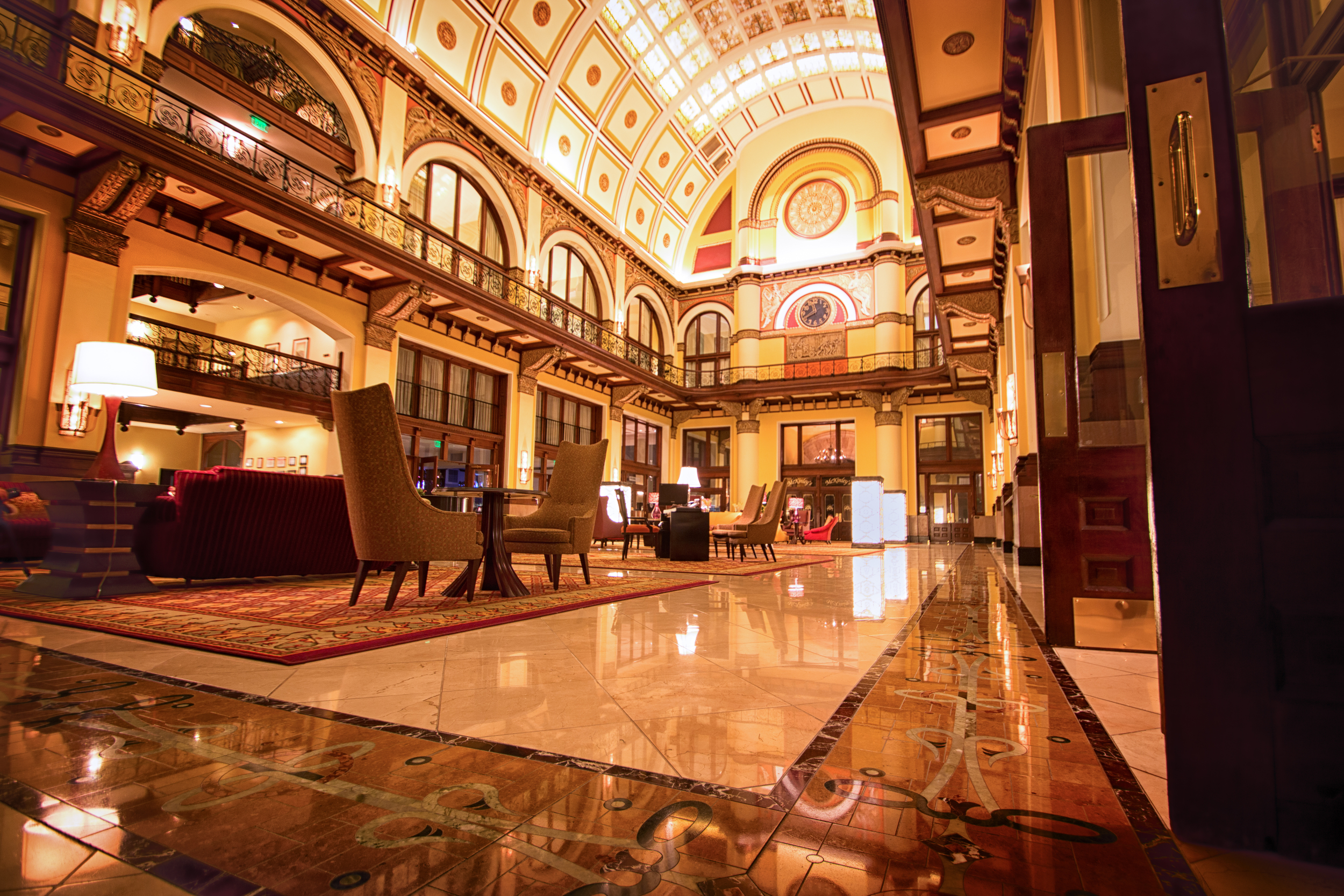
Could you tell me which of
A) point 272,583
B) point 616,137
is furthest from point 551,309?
point 272,583

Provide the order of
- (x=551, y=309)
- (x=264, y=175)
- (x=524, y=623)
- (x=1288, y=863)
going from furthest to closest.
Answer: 1. (x=551, y=309)
2. (x=264, y=175)
3. (x=524, y=623)
4. (x=1288, y=863)

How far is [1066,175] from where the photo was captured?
7.80 ft

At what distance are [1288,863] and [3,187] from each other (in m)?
9.64

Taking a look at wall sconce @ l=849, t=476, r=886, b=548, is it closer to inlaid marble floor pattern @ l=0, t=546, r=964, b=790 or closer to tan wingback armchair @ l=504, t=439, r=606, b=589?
tan wingback armchair @ l=504, t=439, r=606, b=589

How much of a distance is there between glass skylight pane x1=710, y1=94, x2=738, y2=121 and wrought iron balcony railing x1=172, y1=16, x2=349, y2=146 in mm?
Answer: 10764

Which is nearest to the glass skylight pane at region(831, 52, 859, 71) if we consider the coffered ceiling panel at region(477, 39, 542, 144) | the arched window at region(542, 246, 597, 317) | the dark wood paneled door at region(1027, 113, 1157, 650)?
the coffered ceiling panel at region(477, 39, 542, 144)

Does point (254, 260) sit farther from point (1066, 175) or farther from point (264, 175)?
point (1066, 175)

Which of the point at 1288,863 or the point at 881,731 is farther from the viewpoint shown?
the point at 881,731

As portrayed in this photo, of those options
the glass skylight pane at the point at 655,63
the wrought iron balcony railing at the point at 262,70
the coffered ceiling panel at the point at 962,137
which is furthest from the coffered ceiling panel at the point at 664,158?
the coffered ceiling panel at the point at 962,137

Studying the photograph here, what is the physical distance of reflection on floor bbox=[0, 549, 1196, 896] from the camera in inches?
31.9

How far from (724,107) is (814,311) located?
6266 mm

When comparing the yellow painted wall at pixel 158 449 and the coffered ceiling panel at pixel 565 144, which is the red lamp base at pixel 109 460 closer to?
the coffered ceiling panel at pixel 565 144

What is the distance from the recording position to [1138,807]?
101cm

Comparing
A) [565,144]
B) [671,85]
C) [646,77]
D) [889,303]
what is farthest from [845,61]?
[565,144]
